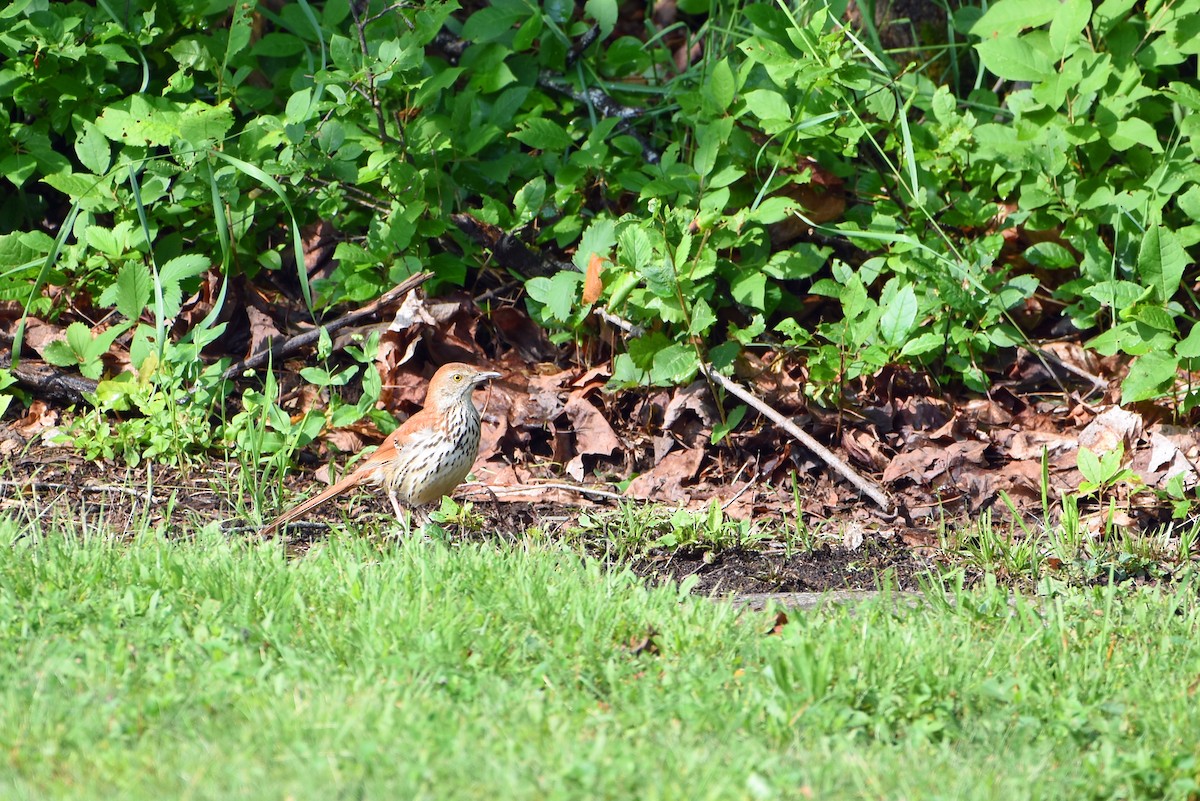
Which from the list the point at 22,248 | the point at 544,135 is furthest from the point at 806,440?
the point at 22,248

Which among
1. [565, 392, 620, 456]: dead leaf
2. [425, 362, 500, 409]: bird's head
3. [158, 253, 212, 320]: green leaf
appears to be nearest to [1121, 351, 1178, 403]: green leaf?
[565, 392, 620, 456]: dead leaf

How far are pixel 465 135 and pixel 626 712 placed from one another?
12.2 ft

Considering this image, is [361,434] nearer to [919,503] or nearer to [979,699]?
[919,503]

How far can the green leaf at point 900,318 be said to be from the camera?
5.54m

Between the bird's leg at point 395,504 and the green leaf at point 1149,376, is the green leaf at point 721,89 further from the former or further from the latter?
the bird's leg at point 395,504

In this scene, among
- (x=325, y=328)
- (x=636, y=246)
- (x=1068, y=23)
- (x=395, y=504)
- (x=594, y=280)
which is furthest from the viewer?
(x=325, y=328)

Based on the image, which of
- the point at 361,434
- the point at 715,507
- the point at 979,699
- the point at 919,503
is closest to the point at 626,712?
the point at 979,699

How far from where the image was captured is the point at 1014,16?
604 centimetres

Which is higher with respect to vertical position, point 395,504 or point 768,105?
point 768,105

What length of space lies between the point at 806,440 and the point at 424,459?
1.61 m

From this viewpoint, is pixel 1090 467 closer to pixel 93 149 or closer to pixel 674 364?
pixel 674 364

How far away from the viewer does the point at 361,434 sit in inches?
245

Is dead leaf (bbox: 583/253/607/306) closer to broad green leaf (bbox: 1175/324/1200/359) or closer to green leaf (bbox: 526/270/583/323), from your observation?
green leaf (bbox: 526/270/583/323)

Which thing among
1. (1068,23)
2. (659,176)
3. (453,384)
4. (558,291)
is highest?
(1068,23)
